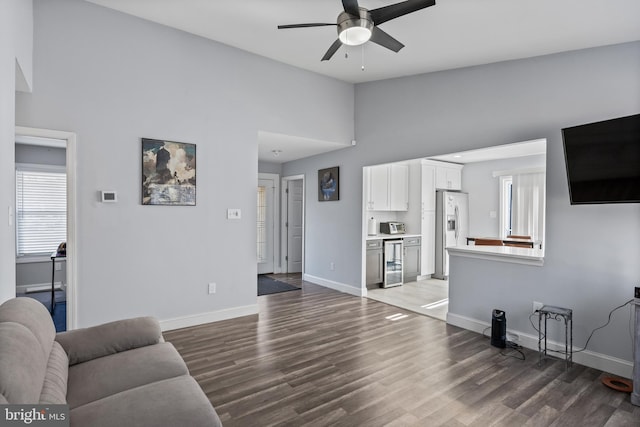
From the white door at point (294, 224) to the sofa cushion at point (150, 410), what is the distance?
19.2ft

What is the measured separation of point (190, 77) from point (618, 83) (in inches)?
167

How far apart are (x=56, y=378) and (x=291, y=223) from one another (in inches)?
231

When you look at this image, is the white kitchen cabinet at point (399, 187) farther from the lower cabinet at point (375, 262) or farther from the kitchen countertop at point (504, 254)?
the kitchen countertop at point (504, 254)

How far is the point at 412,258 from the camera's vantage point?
21.2ft

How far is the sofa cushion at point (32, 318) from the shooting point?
59.7 inches

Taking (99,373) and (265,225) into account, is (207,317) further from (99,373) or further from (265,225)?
(265,225)

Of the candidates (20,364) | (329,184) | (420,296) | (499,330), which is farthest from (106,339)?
(420,296)

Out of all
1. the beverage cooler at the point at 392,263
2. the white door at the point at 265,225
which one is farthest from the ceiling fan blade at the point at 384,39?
the white door at the point at 265,225

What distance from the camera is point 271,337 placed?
12.0ft

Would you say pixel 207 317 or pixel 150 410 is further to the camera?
pixel 207 317

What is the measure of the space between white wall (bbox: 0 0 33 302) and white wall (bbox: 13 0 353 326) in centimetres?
64

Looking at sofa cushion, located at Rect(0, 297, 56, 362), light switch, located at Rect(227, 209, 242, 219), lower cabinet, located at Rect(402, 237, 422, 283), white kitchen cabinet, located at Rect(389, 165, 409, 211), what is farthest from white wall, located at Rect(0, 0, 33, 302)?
lower cabinet, located at Rect(402, 237, 422, 283)

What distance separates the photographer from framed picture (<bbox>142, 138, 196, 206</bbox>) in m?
3.76

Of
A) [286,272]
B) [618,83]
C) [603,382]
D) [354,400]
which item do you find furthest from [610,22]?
[286,272]
